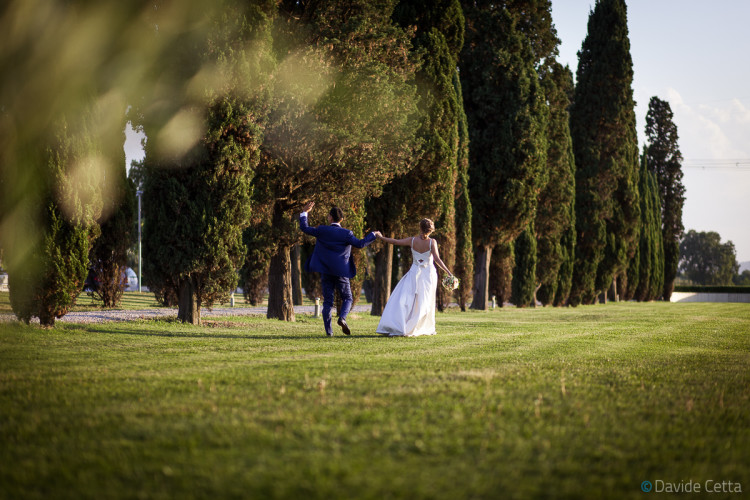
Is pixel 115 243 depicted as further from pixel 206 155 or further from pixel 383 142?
pixel 383 142

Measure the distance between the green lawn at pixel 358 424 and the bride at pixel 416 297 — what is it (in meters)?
3.55

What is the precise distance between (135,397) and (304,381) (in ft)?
5.09

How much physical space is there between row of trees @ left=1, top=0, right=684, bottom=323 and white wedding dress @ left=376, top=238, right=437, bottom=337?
3385mm

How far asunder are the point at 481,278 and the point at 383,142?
1455 centimetres

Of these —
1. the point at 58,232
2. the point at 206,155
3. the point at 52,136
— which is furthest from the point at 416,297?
the point at 52,136

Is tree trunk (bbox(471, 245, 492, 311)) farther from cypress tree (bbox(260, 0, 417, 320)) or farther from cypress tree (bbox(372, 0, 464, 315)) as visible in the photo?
cypress tree (bbox(260, 0, 417, 320))

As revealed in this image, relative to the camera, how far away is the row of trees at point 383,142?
40.4ft

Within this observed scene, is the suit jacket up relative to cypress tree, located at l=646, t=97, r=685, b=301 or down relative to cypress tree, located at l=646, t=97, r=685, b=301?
down

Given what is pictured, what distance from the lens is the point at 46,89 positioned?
34.3ft

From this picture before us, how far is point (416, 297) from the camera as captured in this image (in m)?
12.4

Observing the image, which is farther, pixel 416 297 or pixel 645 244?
pixel 645 244

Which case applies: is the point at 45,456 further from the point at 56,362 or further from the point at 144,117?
the point at 144,117

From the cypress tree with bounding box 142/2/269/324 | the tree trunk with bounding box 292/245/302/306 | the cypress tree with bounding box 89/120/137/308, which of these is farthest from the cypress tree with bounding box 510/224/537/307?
the cypress tree with bounding box 142/2/269/324

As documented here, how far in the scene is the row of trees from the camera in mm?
12328
